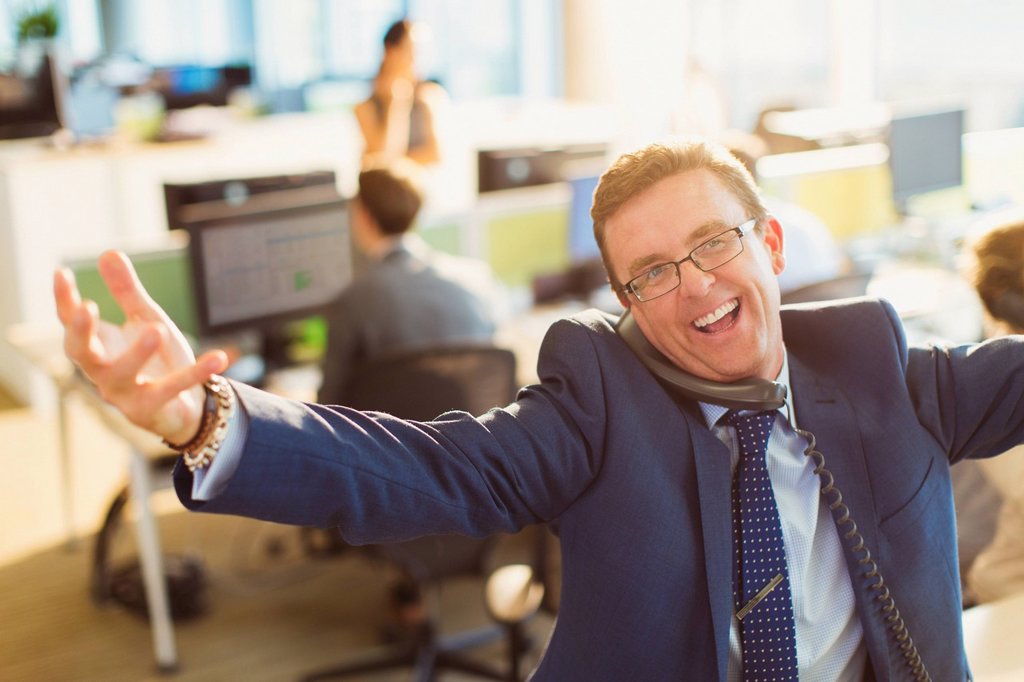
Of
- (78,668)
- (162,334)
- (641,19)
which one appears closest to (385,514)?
(162,334)

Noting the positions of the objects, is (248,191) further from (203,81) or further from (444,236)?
(203,81)

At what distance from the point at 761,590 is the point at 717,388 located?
0.74 feet

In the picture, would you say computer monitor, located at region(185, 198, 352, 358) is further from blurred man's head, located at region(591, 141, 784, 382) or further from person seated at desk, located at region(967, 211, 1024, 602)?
blurred man's head, located at region(591, 141, 784, 382)

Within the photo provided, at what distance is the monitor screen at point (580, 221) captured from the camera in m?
3.83

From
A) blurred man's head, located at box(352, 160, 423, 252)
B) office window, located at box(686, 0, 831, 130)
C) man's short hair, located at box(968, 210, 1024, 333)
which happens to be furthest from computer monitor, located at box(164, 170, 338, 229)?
office window, located at box(686, 0, 831, 130)

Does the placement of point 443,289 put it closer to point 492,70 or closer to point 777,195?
point 777,195

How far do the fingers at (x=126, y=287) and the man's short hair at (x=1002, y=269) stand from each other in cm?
138

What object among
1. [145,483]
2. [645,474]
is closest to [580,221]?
[145,483]

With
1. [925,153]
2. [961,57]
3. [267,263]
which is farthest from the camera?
[961,57]

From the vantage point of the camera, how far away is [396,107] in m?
4.94

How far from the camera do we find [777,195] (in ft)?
13.3

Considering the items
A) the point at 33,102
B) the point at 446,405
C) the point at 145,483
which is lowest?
the point at 145,483

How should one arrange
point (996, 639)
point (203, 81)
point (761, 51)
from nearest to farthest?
point (996, 639)
point (203, 81)
point (761, 51)

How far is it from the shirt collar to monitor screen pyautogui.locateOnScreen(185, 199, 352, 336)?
183cm
